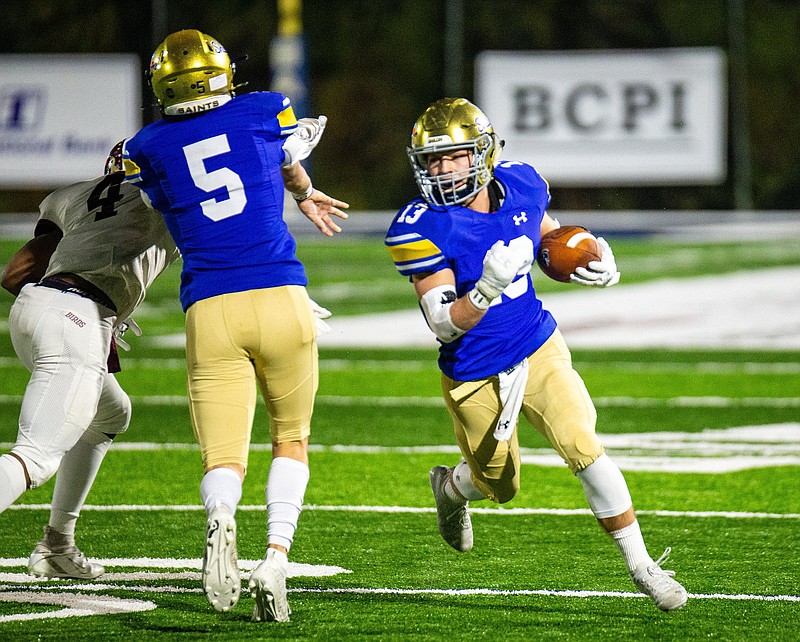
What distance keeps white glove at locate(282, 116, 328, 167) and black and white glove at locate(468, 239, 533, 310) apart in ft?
1.81

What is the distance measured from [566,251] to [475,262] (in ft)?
0.91

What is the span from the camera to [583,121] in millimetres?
14352

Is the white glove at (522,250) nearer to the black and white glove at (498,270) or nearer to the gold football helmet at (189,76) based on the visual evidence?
the black and white glove at (498,270)

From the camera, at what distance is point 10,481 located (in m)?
3.24

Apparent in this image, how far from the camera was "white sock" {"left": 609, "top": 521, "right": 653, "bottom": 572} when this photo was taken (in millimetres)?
3336

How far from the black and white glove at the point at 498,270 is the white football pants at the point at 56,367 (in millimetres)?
1011

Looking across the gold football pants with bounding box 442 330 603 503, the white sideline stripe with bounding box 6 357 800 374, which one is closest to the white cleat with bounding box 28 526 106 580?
the gold football pants with bounding box 442 330 603 503

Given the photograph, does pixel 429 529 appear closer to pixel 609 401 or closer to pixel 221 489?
pixel 221 489

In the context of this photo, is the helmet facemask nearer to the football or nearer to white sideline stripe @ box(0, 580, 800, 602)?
the football

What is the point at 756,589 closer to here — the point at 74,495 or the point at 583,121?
the point at 74,495

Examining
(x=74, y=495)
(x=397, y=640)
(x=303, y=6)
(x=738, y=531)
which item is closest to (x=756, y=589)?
(x=738, y=531)

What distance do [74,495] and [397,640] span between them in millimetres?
1171

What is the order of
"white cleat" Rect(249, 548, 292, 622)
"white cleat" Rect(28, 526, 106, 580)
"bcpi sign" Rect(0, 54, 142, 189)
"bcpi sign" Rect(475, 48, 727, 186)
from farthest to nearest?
"bcpi sign" Rect(0, 54, 142, 189), "bcpi sign" Rect(475, 48, 727, 186), "white cleat" Rect(28, 526, 106, 580), "white cleat" Rect(249, 548, 292, 622)

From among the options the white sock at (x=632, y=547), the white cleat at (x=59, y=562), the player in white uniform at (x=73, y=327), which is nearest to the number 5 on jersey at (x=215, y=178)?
the player in white uniform at (x=73, y=327)
